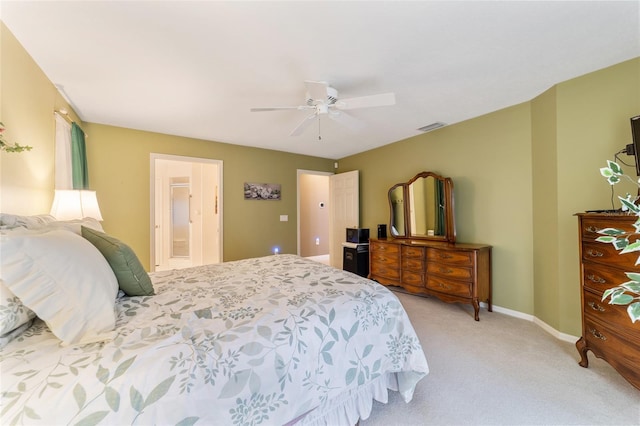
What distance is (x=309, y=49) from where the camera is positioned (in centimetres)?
180

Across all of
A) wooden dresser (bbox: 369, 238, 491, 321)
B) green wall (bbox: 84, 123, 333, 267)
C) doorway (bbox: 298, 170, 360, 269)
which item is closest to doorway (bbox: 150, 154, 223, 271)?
Result: green wall (bbox: 84, 123, 333, 267)

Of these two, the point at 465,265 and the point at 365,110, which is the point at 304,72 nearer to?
the point at 365,110

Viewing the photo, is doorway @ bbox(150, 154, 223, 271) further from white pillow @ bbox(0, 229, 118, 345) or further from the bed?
white pillow @ bbox(0, 229, 118, 345)

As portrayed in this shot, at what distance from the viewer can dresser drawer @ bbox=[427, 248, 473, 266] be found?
276cm

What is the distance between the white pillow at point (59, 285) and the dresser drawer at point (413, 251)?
3.13 m

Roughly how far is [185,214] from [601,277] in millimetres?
6510

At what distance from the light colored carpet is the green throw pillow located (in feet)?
5.05

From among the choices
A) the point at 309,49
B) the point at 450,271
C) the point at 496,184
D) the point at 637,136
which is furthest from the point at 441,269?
the point at 309,49

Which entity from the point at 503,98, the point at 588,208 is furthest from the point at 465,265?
the point at 503,98

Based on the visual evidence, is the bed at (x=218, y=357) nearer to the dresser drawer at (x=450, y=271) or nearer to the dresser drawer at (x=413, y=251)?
the dresser drawer at (x=450, y=271)

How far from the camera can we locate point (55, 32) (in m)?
1.62

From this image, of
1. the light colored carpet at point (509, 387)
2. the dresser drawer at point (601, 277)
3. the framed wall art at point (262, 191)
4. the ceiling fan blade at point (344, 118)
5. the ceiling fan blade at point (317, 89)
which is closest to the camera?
the light colored carpet at point (509, 387)

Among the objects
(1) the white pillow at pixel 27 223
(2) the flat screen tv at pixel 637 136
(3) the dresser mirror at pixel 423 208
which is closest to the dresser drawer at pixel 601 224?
(2) the flat screen tv at pixel 637 136

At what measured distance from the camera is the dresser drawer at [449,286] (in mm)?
2764
